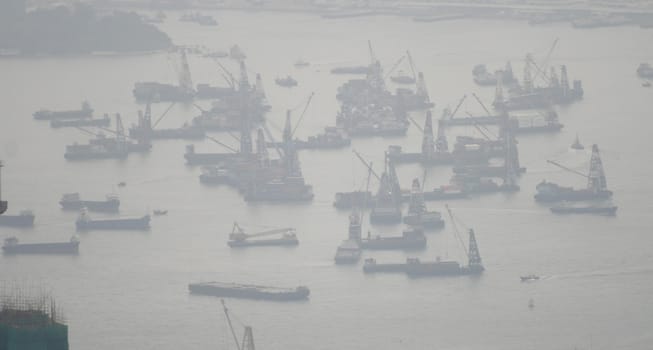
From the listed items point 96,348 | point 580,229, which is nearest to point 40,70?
point 580,229

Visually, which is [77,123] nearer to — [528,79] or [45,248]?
[528,79]

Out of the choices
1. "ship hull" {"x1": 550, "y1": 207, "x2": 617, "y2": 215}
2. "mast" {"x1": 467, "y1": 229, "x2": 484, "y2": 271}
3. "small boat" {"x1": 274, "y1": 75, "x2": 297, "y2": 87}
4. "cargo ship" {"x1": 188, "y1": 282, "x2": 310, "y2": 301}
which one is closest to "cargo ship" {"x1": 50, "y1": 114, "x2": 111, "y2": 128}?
"small boat" {"x1": 274, "y1": 75, "x2": 297, "y2": 87}

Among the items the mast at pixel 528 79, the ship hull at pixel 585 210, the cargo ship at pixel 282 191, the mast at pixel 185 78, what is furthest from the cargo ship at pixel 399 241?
the mast at pixel 185 78

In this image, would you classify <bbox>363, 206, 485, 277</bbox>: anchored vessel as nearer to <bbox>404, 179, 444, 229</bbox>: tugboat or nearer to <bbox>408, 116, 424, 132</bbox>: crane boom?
<bbox>404, 179, 444, 229</bbox>: tugboat

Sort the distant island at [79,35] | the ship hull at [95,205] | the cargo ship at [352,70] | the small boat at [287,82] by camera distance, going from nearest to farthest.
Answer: the ship hull at [95,205], the small boat at [287,82], the cargo ship at [352,70], the distant island at [79,35]

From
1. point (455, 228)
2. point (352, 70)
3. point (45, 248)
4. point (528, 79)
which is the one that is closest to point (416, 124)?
point (528, 79)

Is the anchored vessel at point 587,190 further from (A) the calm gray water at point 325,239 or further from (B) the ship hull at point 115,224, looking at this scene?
(B) the ship hull at point 115,224

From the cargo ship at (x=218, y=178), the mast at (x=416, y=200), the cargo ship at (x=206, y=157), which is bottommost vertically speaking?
the mast at (x=416, y=200)
